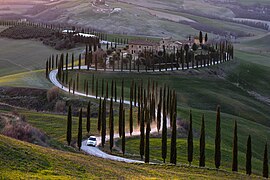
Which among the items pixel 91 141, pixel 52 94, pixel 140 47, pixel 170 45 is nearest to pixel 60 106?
pixel 52 94

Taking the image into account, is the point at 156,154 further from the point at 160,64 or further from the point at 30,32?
the point at 30,32

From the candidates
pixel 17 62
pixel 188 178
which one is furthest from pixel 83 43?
pixel 188 178

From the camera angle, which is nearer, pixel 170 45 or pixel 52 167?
pixel 52 167

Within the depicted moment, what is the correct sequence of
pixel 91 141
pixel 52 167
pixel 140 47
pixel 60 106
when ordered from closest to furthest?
pixel 52 167
pixel 91 141
pixel 60 106
pixel 140 47

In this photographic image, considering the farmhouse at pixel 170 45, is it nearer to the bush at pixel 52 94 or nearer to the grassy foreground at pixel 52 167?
the bush at pixel 52 94

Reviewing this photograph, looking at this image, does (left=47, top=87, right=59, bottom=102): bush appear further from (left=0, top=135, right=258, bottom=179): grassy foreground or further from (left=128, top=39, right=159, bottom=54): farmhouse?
(left=0, top=135, right=258, bottom=179): grassy foreground

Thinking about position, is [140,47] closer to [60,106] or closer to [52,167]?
[60,106]

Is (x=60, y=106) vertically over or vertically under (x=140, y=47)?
under

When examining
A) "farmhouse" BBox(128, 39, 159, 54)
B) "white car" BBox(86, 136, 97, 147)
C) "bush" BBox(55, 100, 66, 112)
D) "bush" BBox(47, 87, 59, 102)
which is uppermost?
"farmhouse" BBox(128, 39, 159, 54)

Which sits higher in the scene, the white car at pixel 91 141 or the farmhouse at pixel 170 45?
the farmhouse at pixel 170 45

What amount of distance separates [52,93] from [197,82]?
144 ft

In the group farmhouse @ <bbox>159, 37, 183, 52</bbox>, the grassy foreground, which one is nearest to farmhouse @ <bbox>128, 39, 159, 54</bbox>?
farmhouse @ <bbox>159, 37, 183, 52</bbox>

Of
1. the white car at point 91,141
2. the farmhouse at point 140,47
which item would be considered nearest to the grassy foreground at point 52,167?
the white car at point 91,141

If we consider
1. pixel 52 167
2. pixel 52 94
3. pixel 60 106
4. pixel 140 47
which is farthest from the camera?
pixel 140 47
